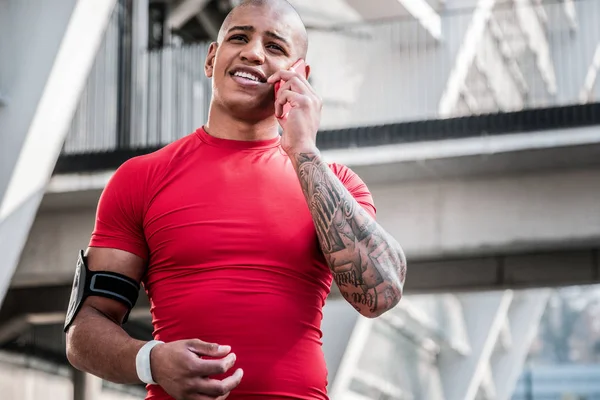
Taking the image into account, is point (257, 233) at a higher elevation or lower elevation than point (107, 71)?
lower

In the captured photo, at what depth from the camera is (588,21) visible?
→ 1383 inches

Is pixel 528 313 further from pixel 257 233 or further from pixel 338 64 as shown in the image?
pixel 257 233

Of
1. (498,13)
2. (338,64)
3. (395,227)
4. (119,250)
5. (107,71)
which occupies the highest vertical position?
(498,13)

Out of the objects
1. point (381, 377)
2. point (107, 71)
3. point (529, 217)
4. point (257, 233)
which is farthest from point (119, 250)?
point (381, 377)

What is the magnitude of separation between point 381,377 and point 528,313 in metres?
15.8

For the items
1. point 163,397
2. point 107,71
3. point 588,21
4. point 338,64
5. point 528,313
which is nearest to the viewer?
point 163,397

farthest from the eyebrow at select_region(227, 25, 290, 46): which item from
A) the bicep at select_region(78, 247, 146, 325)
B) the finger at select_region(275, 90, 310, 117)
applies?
→ the bicep at select_region(78, 247, 146, 325)

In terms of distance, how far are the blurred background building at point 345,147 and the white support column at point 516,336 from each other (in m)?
16.4

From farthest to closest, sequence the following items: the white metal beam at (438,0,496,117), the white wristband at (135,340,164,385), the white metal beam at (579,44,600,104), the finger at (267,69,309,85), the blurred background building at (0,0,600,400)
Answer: the white metal beam at (438,0,496,117) → the white metal beam at (579,44,600,104) → the blurred background building at (0,0,600,400) → the finger at (267,69,309,85) → the white wristband at (135,340,164,385)

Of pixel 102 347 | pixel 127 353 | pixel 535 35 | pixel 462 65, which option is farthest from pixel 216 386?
pixel 535 35

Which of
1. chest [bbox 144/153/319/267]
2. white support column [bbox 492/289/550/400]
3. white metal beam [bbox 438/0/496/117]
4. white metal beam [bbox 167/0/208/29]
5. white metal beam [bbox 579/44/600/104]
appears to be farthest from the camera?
white support column [bbox 492/289/550/400]

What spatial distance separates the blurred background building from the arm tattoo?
29.2 ft

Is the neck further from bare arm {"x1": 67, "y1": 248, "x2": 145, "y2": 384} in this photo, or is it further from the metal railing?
the metal railing

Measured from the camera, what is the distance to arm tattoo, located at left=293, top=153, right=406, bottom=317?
303cm
